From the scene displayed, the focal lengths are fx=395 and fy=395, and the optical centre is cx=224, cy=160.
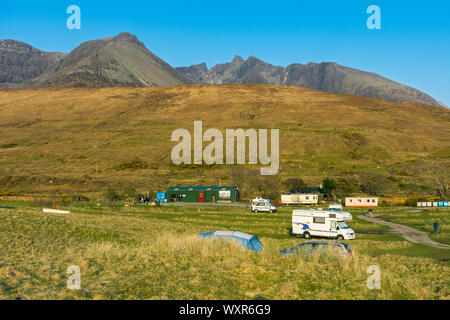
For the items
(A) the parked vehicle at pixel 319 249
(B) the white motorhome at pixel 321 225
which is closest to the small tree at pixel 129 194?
(B) the white motorhome at pixel 321 225

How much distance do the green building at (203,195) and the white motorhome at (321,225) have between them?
40076 millimetres

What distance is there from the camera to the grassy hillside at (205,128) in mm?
96938

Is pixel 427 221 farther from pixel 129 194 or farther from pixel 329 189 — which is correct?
pixel 129 194

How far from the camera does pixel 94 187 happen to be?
90.8 metres

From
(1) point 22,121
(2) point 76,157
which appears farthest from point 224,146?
(1) point 22,121

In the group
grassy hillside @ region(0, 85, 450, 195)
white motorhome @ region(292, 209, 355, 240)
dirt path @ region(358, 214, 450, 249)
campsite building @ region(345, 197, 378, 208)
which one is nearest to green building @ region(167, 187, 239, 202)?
grassy hillside @ region(0, 85, 450, 195)

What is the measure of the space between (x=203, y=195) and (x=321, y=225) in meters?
43.5

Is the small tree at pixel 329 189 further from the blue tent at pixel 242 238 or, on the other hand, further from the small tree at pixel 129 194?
the blue tent at pixel 242 238

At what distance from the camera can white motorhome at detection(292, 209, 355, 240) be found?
112 feet

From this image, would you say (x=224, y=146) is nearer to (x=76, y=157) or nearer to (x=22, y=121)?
(x=76, y=157)

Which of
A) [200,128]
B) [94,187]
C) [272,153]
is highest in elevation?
[200,128]

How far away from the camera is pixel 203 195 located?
251 ft

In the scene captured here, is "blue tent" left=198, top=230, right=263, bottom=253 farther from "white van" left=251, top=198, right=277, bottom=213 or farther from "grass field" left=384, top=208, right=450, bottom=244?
"white van" left=251, top=198, right=277, bottom=213
